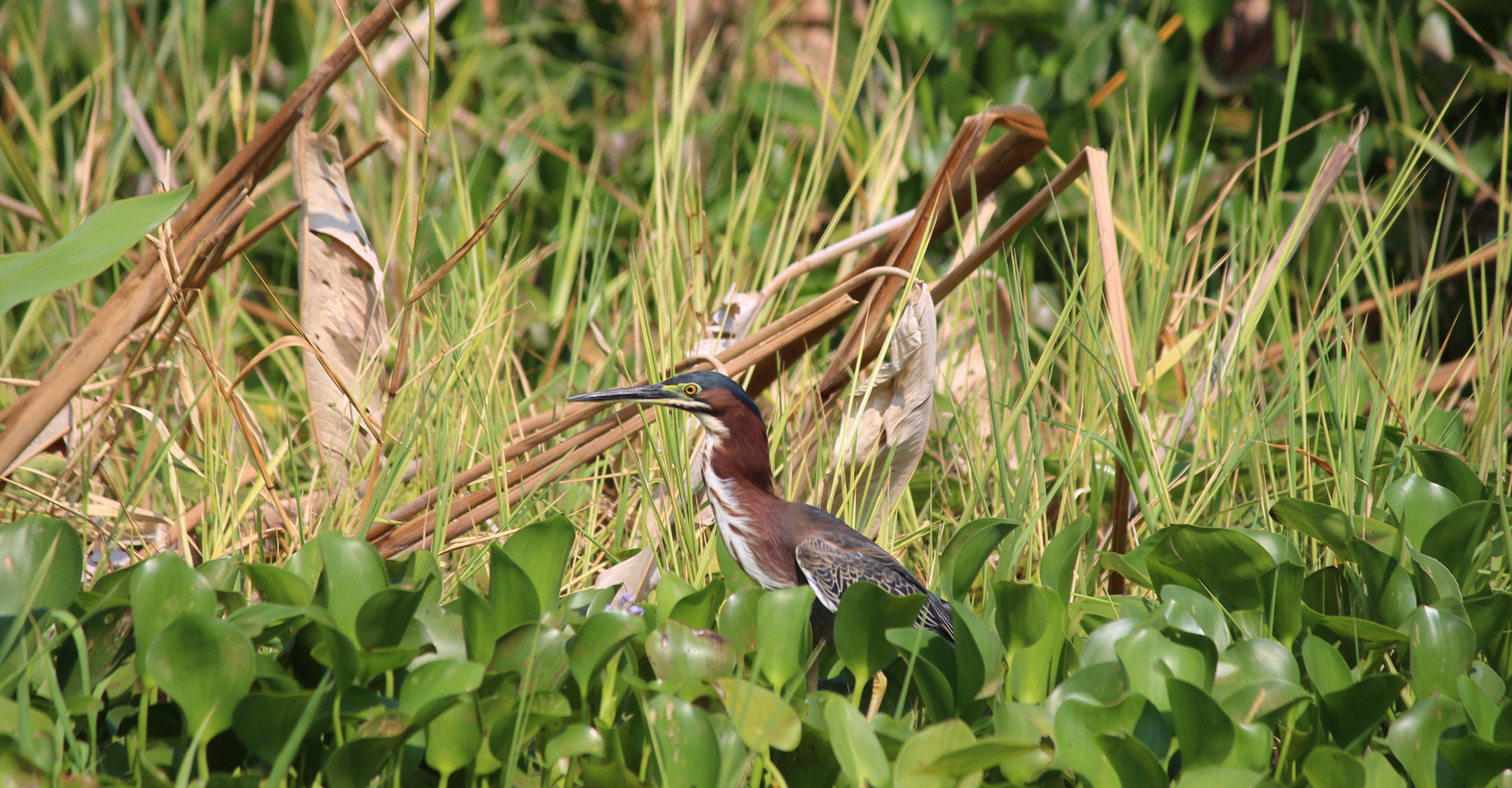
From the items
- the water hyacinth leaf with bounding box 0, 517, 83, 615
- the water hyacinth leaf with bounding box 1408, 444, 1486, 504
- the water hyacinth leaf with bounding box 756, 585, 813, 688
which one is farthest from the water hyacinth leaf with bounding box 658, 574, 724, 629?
the water hyacinth leaf with bounding box 1408, 444, 1486, 504

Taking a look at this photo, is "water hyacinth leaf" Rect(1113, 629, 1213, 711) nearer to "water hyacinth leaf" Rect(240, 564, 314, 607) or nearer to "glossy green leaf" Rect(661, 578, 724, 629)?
"glossy green leaf" Rect(661, 578, 724, 629)

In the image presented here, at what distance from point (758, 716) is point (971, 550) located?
461 mm

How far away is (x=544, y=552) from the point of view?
1725 mm

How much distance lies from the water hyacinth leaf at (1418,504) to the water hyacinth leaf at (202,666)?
5.67 feet

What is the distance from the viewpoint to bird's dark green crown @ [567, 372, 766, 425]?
2.16 m

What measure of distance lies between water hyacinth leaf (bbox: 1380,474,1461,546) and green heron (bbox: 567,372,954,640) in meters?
0.76

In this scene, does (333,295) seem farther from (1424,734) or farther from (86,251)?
(1424,734)

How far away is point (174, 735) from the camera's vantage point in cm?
153

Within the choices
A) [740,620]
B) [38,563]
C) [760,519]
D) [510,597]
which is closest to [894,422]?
[760,519]

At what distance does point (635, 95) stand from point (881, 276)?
2826 mm

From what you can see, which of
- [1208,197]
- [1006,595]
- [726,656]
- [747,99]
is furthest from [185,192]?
[1208,197]

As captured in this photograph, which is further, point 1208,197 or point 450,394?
point 1208,197

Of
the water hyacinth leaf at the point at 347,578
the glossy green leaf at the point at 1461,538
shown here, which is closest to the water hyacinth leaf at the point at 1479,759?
the glossy green leaf at the point at 1461,538

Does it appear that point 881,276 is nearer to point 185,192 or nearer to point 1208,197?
point 185,192
